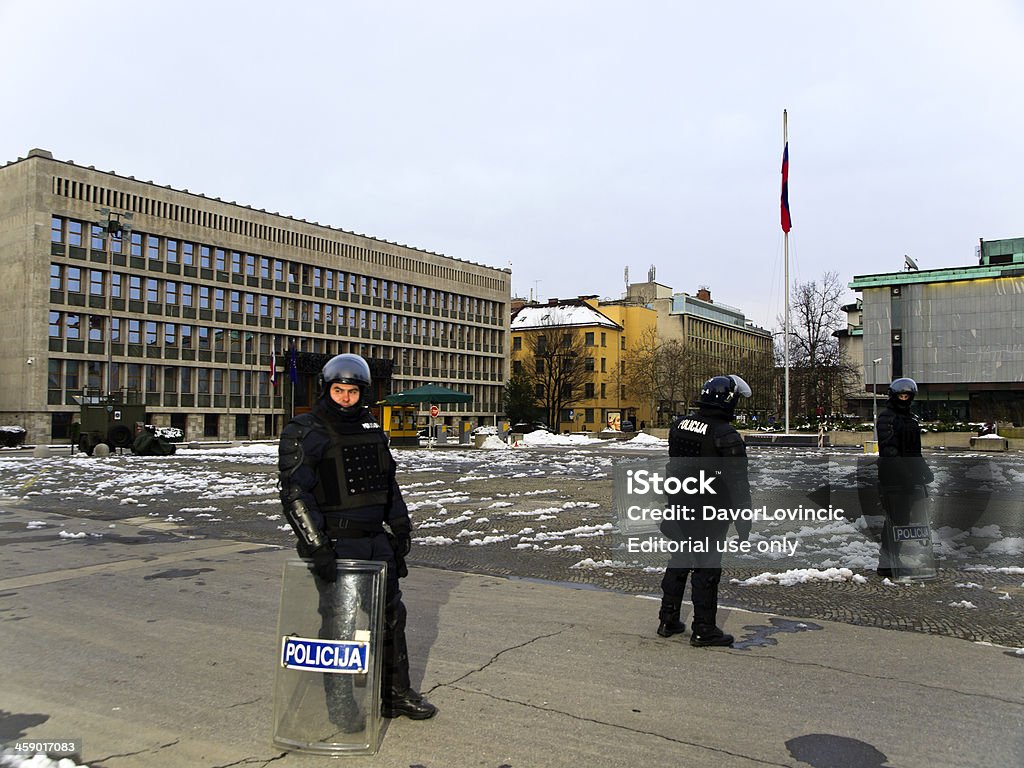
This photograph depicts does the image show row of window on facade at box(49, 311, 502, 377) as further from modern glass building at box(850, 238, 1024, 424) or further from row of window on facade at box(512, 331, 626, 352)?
modern glass building at box(850, 238, 1024, 424)

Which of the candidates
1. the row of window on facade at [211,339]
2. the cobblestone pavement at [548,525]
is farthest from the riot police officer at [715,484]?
the row of window on facade at [211,339]

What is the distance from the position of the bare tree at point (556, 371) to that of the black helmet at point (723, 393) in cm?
7351

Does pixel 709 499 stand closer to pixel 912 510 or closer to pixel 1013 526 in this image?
pixel 912 510

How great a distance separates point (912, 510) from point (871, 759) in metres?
4.89

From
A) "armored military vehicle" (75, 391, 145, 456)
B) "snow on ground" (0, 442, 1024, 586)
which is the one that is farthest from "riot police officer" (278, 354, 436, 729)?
"armored military vehicle" (75, 391, 145, 456)

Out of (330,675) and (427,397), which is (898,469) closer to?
(330,675)

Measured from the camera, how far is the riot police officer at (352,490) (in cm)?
423

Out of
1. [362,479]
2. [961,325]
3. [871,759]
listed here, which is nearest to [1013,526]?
[871,759]

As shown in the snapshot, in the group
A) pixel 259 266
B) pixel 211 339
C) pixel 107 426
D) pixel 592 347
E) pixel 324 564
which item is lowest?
pixel 107 426

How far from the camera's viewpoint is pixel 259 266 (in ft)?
230

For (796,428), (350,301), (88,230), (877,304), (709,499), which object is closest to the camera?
(709,499)

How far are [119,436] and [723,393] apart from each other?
36.7 metres

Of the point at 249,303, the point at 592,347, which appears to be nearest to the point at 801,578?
the point at 249,303

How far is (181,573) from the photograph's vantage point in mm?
8469
